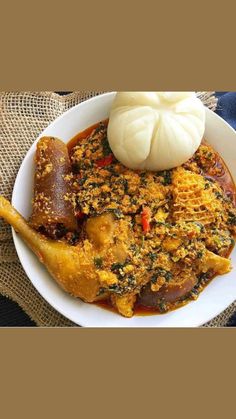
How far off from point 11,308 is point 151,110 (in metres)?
1.21

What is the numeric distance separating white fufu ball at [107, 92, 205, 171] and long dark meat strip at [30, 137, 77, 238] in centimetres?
27

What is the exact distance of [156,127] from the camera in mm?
2418

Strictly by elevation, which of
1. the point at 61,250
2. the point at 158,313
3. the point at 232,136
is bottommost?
the point at 158,313

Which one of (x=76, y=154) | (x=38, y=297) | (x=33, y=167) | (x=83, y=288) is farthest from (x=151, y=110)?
(x=38, y=297)

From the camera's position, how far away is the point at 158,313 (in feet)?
8.53

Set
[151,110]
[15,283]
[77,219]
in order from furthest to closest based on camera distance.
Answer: [15,283], [77,219], [151,110]

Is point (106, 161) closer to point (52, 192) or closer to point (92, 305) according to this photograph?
point (52, 192)

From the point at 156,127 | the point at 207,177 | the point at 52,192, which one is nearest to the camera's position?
the point at 156,127

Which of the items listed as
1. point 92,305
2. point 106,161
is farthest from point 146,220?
point 92,305

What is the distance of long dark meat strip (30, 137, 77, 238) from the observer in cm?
252

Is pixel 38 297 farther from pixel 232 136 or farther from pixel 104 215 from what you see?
pixel 232 136

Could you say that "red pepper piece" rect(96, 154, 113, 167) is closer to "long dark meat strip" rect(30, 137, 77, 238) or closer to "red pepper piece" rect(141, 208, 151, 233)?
"long dark meat strip" rect(30, 137, 77, 238)

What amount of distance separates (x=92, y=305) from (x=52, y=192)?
1.80 ft

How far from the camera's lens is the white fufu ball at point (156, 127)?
2.40 meters
